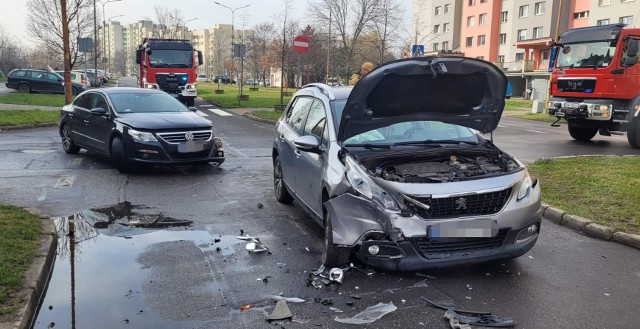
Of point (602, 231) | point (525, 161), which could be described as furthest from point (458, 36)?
point (602, 231)

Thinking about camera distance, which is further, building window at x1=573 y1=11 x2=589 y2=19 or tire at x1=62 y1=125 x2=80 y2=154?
building window at x1=573 y1=11 x2=589 y2=19

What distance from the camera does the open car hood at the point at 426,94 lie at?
5.21m

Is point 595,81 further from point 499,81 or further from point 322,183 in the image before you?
point 322,183

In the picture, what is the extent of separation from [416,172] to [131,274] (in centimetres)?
283

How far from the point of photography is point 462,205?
15.2 ft

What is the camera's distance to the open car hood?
17.1 feet

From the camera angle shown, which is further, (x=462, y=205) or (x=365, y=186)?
(x=365, y=186)

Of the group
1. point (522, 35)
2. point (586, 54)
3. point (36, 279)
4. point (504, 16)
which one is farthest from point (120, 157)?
point (504, 16)

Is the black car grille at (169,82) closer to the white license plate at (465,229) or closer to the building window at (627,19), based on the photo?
the white license plate at (465,229)

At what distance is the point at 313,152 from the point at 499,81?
2.11 metres

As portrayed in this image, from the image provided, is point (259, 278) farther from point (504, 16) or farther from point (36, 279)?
point (504, 16)

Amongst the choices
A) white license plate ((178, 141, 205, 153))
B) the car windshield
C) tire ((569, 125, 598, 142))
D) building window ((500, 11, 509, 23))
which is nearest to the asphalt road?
white license plate ((178, 141, 205, 153))

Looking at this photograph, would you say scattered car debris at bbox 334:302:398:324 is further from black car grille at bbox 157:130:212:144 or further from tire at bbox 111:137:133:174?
tire at bbox 111:137:133:174

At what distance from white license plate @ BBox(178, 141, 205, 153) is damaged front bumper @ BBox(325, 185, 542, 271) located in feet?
18.2
